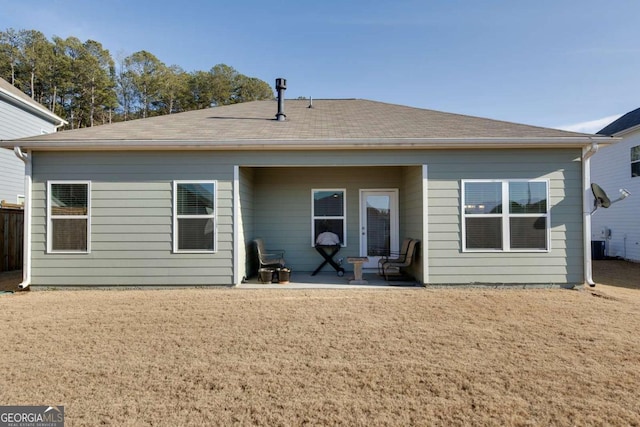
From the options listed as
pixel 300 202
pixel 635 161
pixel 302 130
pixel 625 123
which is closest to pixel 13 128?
pixel 300 202

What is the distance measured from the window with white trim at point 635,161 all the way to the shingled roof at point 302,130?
21.5 feet

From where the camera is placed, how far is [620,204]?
11.6 m

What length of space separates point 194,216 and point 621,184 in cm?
1344

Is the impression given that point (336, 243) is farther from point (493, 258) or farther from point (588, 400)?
point (588, 400)

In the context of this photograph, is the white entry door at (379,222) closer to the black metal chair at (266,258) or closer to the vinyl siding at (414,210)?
the vinyl siding at (414,210)

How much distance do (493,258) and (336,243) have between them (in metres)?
3.25

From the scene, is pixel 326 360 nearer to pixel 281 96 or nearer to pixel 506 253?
pixel 506 253

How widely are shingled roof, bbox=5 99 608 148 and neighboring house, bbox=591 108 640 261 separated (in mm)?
6697

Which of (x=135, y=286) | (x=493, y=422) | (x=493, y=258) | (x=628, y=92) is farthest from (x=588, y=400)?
(x=628, y=92)

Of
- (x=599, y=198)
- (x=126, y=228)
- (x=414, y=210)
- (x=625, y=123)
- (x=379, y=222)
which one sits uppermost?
(x=625, y=123)

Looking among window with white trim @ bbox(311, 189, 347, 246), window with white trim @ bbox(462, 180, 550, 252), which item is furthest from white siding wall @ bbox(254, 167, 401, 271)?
window with white trim @ bbox(462, 180, 550, 252)

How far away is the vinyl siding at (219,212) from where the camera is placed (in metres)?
6.56

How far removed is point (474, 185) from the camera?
6613mm

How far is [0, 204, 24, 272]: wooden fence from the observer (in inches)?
336
